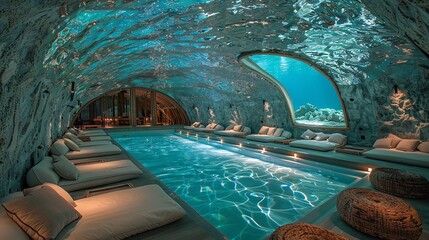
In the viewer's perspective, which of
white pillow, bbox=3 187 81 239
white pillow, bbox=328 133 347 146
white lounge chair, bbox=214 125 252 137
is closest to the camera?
white pillow, bbox=3 187 81 239

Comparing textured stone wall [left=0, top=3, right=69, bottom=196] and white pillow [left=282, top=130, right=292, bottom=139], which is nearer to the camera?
textured stone wall [left=0, top=3, right=69, bottom=196]

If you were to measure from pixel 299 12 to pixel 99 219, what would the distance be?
17.1 ft

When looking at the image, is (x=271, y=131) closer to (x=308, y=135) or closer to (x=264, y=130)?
(x=264, y=130)

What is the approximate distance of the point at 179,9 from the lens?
14.7 ft

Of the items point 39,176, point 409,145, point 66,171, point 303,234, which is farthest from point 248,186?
point 409,145

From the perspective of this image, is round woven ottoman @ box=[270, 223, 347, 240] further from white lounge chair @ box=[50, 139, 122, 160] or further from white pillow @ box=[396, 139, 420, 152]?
white pillow @ box=[396, 139, 420, 152]

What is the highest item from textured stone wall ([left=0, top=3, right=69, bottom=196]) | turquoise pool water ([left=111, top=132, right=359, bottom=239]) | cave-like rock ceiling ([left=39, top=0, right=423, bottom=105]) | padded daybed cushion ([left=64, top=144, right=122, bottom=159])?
cave-like rock ceiling ([left=39, top=0, right=423, bottom=105])

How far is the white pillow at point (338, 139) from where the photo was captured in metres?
9.04

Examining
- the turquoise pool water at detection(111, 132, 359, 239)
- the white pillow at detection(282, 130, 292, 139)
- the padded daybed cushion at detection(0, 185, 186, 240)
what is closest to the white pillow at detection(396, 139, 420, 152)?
the turquoise pool water at detection(111, 132, 359, 239)

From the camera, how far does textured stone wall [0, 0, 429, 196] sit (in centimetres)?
278

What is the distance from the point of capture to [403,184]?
13.0 feet

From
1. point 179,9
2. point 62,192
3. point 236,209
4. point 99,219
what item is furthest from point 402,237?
point 179,9

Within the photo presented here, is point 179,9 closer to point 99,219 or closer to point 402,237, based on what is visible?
point 99,219

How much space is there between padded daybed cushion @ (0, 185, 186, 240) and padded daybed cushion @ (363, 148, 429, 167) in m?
6.92
